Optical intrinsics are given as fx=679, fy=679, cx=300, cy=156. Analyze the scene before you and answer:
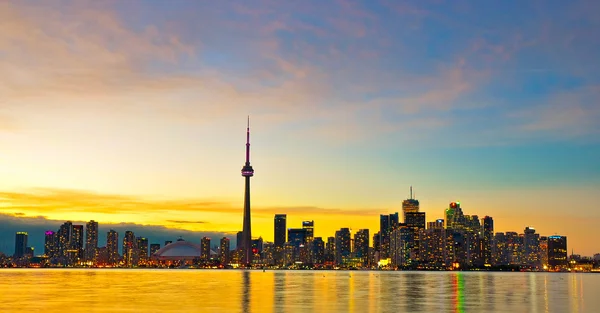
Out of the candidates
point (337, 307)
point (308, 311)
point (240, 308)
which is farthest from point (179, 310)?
point (337, 307)

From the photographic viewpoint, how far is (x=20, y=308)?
80.2 m

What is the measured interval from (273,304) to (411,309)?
758 inches

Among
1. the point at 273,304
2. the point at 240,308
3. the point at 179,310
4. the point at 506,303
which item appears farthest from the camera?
the point at 506,303

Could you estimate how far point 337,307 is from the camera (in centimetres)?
8675

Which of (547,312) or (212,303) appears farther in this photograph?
(212,303)

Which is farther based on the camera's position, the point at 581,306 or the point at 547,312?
the point at 581,306

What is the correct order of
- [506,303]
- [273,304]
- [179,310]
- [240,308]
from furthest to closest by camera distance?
[506,303]
[273,304]
[240,308]
[179,310]

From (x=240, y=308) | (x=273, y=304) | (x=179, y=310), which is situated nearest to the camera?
(x=179, y=310)

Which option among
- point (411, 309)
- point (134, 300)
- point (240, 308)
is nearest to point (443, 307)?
point (411, 309)

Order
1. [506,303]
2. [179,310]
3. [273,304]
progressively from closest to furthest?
1. [179,310]
2. [273,304]
3. [506,303]

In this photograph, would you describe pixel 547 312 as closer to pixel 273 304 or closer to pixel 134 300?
pixel 273 304

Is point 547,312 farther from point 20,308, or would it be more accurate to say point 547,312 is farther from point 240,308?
point 20,308

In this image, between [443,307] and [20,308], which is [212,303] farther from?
[443,307]

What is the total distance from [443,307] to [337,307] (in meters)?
13.5
